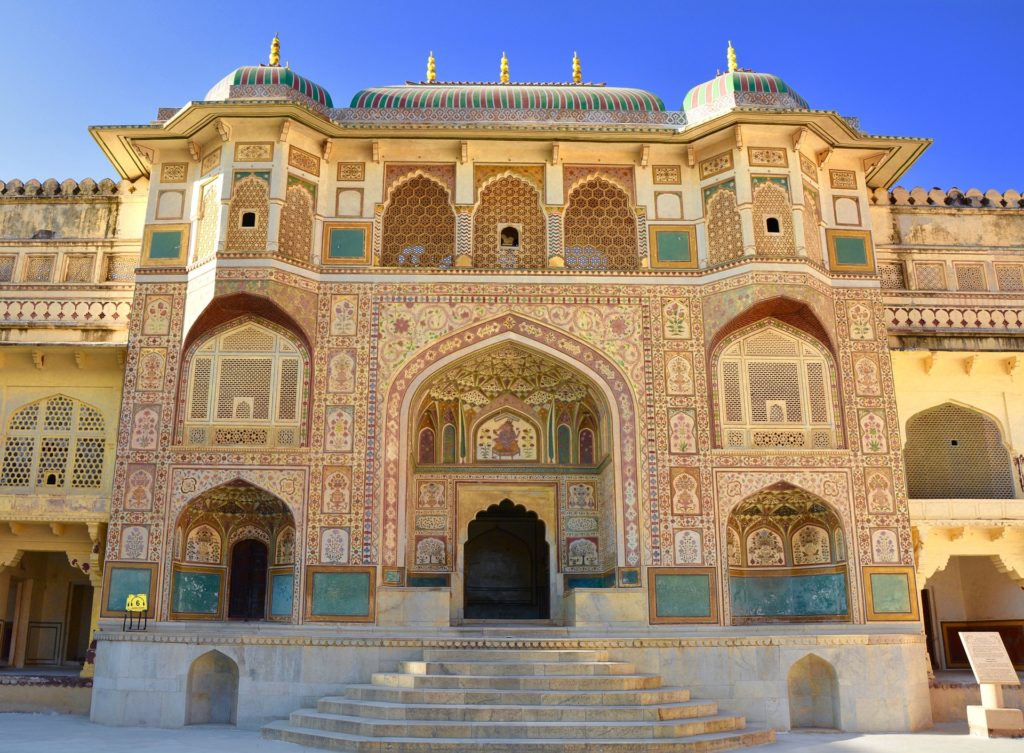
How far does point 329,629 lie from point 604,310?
5.51 meters

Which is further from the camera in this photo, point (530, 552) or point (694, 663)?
point (530, 552)

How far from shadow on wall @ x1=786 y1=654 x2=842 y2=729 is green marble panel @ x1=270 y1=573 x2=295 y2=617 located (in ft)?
20.8

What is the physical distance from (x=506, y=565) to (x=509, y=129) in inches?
259

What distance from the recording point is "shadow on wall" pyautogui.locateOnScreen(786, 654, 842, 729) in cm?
1156

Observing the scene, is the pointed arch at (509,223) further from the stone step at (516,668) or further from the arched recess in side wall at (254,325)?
the stone step at (516,668)

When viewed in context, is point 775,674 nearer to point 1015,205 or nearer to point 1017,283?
point 1017,283

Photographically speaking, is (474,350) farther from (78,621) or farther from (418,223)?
(78,621)

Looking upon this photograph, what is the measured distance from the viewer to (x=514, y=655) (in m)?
10.9

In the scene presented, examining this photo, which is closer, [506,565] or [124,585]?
[124,585]

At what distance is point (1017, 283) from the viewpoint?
15023 mm

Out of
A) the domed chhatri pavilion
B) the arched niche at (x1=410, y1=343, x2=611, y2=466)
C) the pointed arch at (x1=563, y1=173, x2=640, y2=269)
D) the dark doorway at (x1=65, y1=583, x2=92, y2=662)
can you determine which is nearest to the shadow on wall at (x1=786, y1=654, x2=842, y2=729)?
the domed chhatri pavilion

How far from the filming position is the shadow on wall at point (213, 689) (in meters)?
11.4

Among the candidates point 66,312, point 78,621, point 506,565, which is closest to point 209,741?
point 506,565

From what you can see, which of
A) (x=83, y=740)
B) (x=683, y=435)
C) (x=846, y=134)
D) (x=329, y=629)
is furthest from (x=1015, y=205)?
(x=83, y=740)
